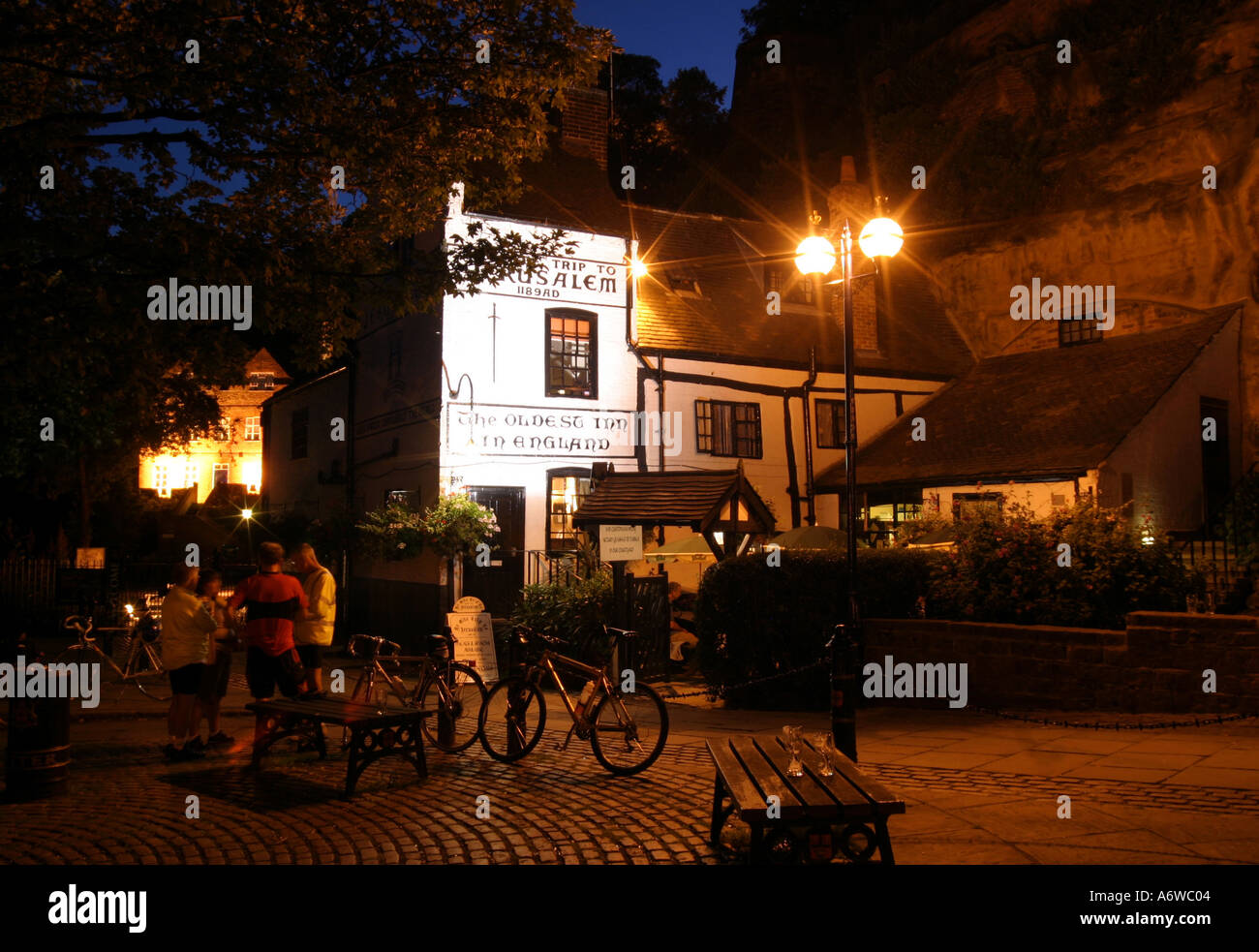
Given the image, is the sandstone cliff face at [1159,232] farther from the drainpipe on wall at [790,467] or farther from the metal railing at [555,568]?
the metal railing at [555,568]

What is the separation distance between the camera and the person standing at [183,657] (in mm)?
8906

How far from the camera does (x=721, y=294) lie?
24266mm

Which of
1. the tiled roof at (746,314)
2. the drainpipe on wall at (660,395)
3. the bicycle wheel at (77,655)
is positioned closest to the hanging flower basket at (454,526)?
the drainpipe on wall at (660,395)

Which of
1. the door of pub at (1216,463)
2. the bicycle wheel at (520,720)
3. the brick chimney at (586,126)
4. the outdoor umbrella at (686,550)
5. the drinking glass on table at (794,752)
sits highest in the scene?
the brick chimney at (586,126)

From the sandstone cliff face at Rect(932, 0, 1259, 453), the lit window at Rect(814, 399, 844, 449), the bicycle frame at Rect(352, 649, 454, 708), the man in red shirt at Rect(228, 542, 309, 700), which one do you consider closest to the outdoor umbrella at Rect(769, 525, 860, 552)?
the lit window at Rect(814, 399, 844, 449)

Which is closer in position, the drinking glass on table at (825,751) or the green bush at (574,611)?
the drinking glass on table at (825,751)

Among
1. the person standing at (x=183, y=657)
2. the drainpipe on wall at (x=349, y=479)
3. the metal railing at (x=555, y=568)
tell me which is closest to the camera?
the person standing at (x=183, y=657)

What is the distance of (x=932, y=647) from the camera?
11.9 metres

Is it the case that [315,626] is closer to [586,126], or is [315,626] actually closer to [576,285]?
[576,285]

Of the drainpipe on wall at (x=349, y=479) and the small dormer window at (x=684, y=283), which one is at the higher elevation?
the small dormer window at (x=684, y=283)

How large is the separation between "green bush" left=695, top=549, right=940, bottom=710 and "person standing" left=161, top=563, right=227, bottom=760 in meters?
6.15

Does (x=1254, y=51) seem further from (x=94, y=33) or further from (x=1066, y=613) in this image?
(x=94, y=33)

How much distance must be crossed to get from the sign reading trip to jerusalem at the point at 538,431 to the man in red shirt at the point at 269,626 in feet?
33.1

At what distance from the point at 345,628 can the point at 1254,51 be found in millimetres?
27641
